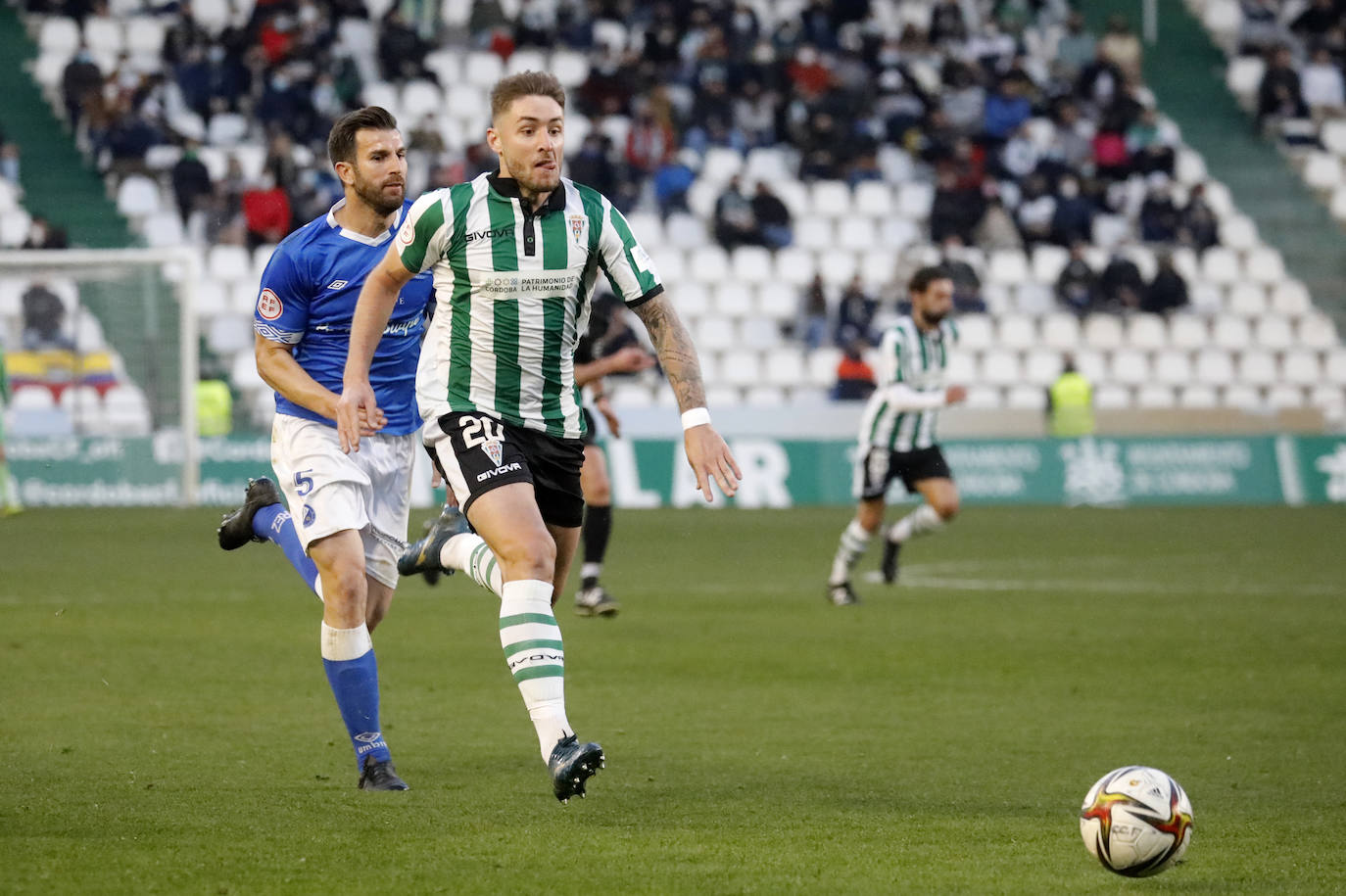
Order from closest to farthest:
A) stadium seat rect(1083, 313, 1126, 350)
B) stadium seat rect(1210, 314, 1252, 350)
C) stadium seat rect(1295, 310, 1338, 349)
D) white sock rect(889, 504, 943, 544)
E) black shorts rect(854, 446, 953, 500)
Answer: black shorts rect(854, 446, 953, 500) < white sock rect(889, 504, 943, 544) < stadium seat rect(1083, 313, 1126, 350) < stadium seat rect(1210, 314, 1252, 350) < stadium seat rect(1295, 310, 1338, 349)

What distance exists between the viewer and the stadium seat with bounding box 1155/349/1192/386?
88.6ft

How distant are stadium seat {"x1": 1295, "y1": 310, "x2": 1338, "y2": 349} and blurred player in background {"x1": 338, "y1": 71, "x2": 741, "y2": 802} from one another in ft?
77.0

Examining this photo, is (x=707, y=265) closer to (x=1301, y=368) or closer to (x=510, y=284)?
(x=1301, y=368)

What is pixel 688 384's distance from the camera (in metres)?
6.12

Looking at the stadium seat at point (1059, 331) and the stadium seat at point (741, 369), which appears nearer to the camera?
the stadium seat at point (741, 369)

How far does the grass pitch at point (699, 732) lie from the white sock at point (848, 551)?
1.12 ft

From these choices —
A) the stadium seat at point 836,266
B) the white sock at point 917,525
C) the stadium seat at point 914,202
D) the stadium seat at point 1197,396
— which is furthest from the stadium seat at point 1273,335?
the white sock at point 917,525

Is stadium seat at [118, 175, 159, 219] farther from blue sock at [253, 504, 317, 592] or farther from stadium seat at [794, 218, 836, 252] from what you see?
blue sock at [253, 504, 317, 592]

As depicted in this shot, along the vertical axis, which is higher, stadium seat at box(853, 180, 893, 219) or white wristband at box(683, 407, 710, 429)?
stadium seat at box(853, 180, 893, 219)

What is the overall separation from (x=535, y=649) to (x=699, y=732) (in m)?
1.90

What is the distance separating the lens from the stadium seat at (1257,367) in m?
27.2

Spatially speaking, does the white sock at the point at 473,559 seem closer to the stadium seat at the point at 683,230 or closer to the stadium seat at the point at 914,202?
the stadium seat at the point at 683,230

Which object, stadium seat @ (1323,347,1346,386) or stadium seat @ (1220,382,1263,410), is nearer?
stadium seat @ (1220,382,1263,410)

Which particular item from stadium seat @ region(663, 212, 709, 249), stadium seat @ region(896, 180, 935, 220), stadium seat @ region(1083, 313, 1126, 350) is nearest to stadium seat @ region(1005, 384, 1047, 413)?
stadium seat @ region(1083, 313, 1126, 350)
